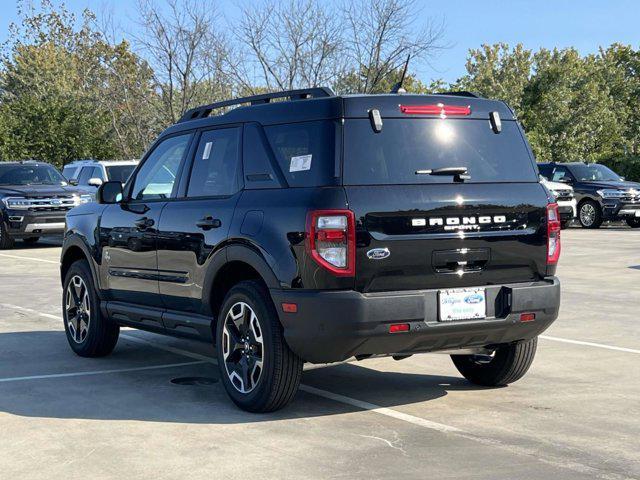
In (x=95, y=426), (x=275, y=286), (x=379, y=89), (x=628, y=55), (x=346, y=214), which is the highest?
(x=628, y=55)

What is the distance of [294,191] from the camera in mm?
6094

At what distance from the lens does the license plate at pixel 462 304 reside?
6066 millimetres

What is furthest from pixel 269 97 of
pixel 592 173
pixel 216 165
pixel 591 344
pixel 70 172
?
pixel 592 173

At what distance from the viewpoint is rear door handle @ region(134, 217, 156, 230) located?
759cm

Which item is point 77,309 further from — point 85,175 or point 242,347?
point 85,175

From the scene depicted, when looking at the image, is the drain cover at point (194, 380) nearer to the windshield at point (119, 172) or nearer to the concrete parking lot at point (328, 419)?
the concrete parking lot at point (328, 419)

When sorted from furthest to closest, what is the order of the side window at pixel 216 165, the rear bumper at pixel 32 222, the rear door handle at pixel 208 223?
1. the rear bumper at pixel 32 222
2. the side window at pixel 216 165
3. the rear door handle at pixel 208 223

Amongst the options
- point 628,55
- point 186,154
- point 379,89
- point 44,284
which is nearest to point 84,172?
point 44,284

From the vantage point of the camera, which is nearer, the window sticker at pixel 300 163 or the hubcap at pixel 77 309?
the window sticker at pixel 300 163

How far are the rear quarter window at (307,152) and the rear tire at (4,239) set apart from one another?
1575 cm

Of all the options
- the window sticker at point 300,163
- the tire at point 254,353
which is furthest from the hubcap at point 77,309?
the window sticker at point 300,163

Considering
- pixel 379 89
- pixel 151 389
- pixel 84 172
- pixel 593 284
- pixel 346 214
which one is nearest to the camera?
pixel 346 214

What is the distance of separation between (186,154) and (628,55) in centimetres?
5911

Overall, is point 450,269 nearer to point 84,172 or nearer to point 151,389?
point 151,389
